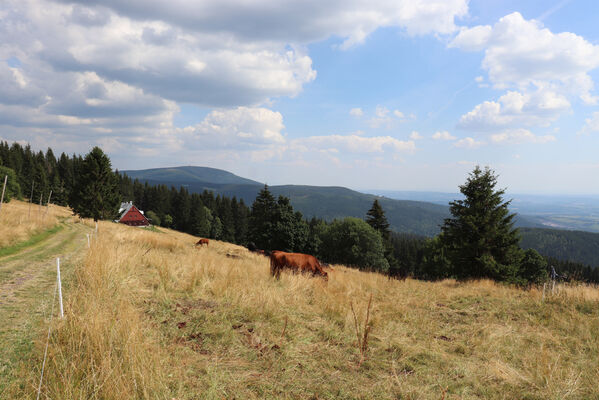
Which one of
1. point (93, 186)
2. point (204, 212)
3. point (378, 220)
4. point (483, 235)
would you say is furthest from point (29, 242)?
point (204, 212)

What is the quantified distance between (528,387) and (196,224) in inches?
3599

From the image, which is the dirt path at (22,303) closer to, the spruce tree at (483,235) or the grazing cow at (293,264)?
the grazing cow at (293,264)

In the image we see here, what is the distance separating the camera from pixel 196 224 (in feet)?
289

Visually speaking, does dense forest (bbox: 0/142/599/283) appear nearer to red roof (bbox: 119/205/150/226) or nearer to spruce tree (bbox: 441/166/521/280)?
spruce tree (bbox: 441/166/521/280)

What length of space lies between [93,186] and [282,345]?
42271 mm

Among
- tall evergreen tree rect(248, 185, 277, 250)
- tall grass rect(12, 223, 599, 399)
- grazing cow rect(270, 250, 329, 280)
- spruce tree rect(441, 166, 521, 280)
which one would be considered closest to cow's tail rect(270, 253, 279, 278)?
grazing cow rect(270, 250, 329, 280)

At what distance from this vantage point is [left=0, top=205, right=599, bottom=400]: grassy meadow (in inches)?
123

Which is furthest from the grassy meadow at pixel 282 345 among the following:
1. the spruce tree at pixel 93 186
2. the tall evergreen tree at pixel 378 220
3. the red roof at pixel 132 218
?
the red roof at pixel 132 218

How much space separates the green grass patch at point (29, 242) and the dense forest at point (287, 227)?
15.5m

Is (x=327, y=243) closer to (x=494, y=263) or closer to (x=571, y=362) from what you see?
(x=494, y=263)

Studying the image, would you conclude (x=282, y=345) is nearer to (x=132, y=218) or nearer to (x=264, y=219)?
(x=264, y=219)

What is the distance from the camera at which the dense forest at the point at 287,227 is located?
945 inches

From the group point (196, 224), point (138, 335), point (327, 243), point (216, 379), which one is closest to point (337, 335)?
point (216, 379)

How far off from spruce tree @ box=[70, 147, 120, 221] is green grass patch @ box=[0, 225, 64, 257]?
1936 cm
